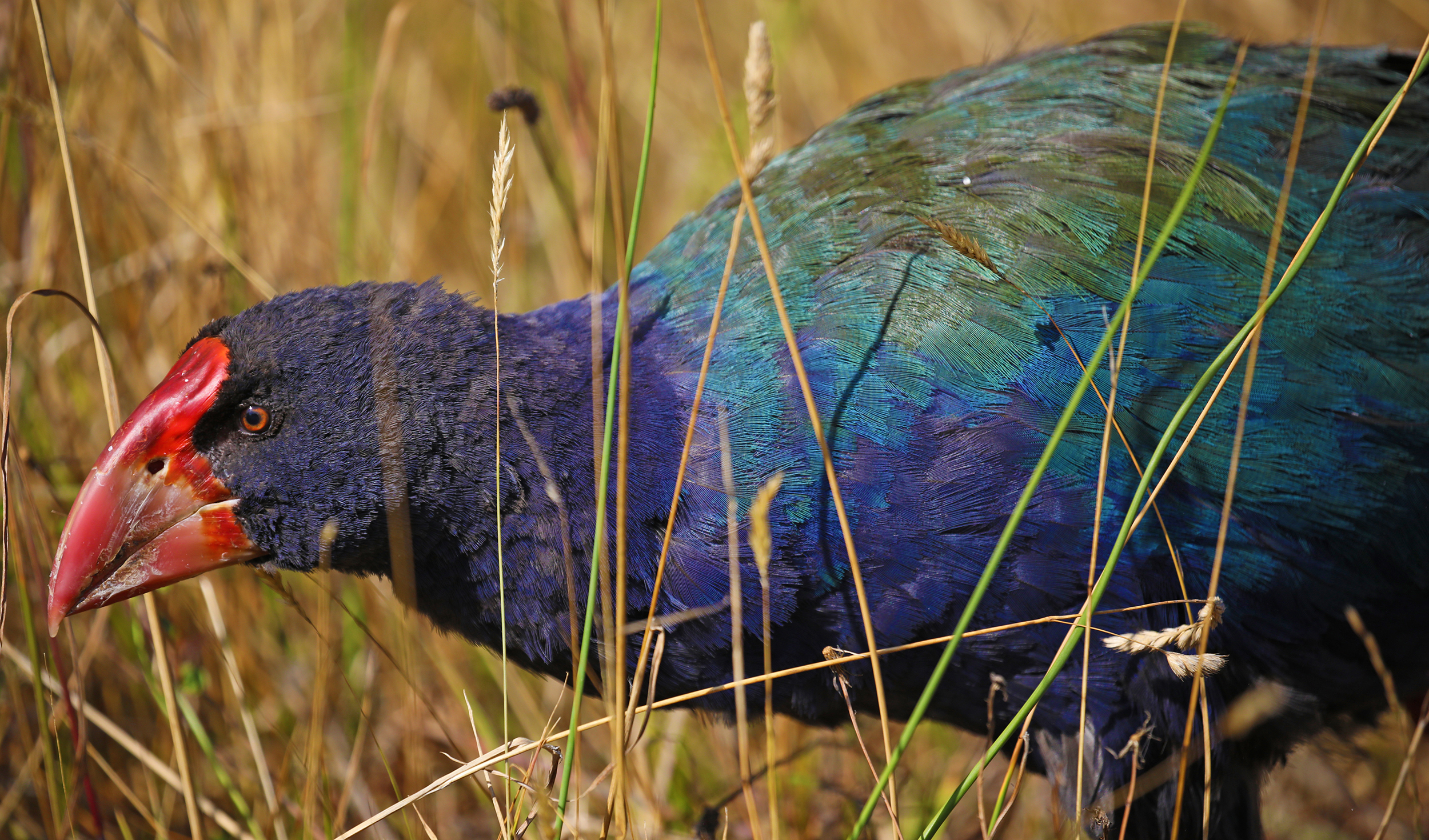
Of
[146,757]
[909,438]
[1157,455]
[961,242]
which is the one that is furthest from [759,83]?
[146,757]

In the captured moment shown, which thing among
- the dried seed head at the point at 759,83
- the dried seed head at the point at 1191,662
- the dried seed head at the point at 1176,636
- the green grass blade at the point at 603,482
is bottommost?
the dried seed head at the point at 1191,662

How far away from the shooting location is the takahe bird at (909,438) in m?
1.61

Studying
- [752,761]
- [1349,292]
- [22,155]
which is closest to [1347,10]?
[1349,292]

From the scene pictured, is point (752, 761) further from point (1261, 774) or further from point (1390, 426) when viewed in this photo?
point (1390, 426)

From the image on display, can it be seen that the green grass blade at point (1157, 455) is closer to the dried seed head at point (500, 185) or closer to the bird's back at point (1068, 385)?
the bird's back at point (1068, 385)

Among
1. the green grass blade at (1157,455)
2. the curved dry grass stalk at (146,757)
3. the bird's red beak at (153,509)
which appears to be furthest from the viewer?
the curved dry grass stalk at (146,757)

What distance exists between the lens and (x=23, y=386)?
2.65 meters

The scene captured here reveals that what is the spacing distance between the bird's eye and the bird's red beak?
0.05m

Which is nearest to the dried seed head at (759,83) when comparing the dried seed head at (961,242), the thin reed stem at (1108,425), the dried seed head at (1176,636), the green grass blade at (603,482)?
the green grass blade at (603,482)

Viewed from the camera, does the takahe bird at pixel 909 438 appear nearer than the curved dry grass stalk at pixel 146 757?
Yes

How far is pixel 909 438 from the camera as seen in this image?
63.1 inches

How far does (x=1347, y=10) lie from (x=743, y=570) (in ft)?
11.3

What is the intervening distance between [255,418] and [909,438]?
953mm

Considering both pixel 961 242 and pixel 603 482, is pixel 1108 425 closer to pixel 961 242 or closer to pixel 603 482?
pixel 961 242
